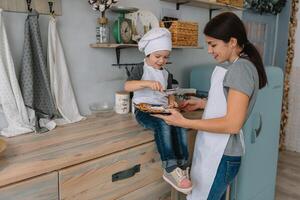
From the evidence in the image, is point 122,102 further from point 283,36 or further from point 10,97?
point 283,36

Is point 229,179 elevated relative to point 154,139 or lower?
lower

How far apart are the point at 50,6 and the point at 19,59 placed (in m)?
0.34

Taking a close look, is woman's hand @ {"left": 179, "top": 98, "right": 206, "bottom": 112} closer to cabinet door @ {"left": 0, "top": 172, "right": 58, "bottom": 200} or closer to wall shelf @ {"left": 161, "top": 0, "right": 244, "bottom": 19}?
wall shelf @ {"left": 161, "top": 0, "right": 244, "bottom": 19}

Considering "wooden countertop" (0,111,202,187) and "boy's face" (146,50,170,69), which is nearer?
"wooden countertop" (0,111,202,187)

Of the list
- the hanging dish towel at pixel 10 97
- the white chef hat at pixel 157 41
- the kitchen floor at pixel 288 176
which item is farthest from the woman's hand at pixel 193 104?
the kitchen floor at pixel 288 176

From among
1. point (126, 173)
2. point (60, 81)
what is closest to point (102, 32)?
point (60, 81)

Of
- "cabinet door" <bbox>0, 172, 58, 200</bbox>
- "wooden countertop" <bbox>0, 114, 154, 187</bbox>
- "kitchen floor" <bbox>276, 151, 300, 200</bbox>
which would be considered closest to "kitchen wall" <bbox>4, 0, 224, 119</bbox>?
"wooden countertop" <bbox>0, 114, 154, 187</bbox>

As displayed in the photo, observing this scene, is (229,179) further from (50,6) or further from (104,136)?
(50,6)

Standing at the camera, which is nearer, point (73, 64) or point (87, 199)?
point (87, 199)

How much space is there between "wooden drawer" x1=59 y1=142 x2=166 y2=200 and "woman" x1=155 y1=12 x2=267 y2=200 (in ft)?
0.72

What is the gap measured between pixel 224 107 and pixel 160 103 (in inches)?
16.2

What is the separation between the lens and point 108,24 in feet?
6.14

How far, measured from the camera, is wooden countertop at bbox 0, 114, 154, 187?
108 centimetres

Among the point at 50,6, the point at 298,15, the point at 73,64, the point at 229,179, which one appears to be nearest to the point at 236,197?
the point at 229,179
